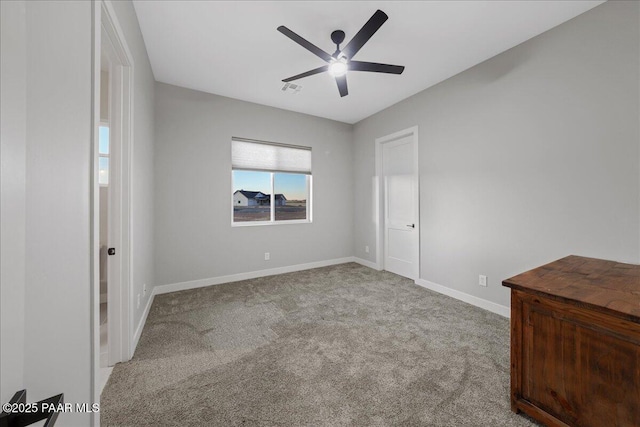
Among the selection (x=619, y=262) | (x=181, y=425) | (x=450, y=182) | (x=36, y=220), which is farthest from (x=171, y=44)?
(x=619, y=262)

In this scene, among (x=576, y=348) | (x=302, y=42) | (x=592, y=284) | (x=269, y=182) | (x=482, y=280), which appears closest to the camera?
(x=576, y=348)

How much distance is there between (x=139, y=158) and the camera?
2.35m

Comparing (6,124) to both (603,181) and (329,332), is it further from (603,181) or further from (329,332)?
(603,181)

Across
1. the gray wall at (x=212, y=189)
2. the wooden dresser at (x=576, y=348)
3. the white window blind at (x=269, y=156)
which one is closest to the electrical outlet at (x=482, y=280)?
the wooden dresser at (x=576, y=348)

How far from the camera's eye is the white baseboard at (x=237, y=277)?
3.44 metres

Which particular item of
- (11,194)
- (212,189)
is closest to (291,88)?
Result: (212,189)

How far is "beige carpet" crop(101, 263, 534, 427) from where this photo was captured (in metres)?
1.48

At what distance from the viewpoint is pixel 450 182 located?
3.27m

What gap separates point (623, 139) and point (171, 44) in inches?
164

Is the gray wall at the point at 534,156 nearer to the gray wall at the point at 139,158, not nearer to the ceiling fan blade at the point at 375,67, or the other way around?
the ceiling fan blade at the point at 375,67

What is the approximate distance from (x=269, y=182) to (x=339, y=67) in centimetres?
233

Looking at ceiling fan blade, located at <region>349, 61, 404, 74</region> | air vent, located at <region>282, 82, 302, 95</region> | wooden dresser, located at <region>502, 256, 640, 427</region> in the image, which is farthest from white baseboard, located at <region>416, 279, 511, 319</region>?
air vent, located at <region>282, 82, 302, 95</region>

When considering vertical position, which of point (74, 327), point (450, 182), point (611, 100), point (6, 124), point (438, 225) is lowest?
point (74, 327)

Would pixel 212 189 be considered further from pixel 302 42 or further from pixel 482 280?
pixel 482 280
